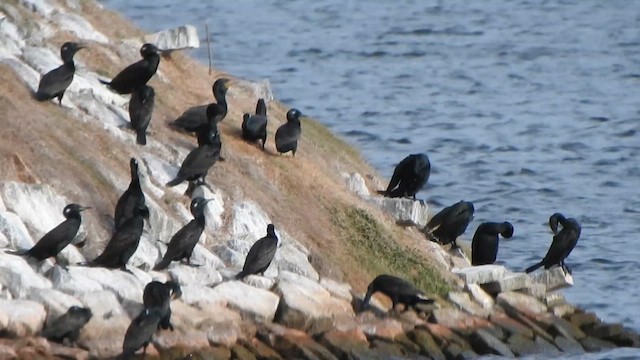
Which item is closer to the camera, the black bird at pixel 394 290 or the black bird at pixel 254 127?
the black bird at pixel 394 290

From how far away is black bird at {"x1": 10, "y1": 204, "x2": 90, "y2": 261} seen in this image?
24.8m

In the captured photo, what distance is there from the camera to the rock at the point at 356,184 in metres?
33.1

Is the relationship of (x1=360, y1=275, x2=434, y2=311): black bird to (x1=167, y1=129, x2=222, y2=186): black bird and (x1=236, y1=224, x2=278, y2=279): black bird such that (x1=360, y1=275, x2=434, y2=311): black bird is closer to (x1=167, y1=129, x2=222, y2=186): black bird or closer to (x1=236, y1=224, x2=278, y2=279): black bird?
(x1=236, y1=224, x2=278, y2=279): black bird

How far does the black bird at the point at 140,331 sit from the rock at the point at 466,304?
6314mm

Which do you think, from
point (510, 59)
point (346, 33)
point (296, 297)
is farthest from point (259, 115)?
point (346, 33)

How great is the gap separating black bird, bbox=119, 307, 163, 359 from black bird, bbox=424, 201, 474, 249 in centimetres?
875

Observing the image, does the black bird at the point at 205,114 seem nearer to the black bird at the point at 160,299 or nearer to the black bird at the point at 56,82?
the black bird at the point at 56,82

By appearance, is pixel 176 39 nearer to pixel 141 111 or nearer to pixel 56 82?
pixel 141 111

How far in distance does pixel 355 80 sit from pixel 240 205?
31104 millimetres

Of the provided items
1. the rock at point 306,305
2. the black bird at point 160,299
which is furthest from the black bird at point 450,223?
the black bird at point 160,299

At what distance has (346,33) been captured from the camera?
68.9 m

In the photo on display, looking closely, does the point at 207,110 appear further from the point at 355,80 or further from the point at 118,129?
the point at 355,80

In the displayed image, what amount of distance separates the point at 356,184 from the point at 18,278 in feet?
33.6

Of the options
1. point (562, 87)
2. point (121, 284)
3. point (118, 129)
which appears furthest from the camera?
point (562, 87)
